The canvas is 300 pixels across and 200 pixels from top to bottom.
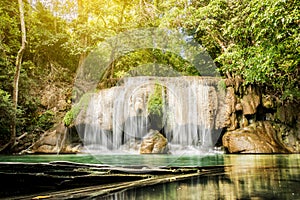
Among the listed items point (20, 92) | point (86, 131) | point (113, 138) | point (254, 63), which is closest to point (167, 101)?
point (113, 138)

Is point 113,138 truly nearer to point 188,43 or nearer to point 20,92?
point 20,92

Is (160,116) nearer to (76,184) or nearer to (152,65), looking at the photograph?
(152,65)

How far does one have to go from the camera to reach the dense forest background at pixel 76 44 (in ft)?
30.4

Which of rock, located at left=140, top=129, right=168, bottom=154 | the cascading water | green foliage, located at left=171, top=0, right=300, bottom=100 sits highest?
green foliage, located at left=171, top=0, right=300, bottom=100

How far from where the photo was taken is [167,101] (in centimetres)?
1122

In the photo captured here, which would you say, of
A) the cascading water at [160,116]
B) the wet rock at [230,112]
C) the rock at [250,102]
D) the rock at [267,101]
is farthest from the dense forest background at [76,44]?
the cascading water at [160,116]

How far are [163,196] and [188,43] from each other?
43.8 feet

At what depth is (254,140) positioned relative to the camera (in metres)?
8.87

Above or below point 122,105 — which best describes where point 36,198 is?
below

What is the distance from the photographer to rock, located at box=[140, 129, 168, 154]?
32.2 feet

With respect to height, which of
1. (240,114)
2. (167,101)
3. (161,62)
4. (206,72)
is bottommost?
(240,114)

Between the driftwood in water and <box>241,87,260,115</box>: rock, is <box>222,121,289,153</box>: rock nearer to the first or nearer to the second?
<box>241,87,260,115</box>: rock

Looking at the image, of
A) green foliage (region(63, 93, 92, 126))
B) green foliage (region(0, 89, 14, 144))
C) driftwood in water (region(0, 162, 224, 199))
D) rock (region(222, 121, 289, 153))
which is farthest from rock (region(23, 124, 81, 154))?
driftwood in water (region(0, 162, 224, 199))

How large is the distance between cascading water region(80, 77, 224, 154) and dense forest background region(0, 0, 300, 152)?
1.74 m
